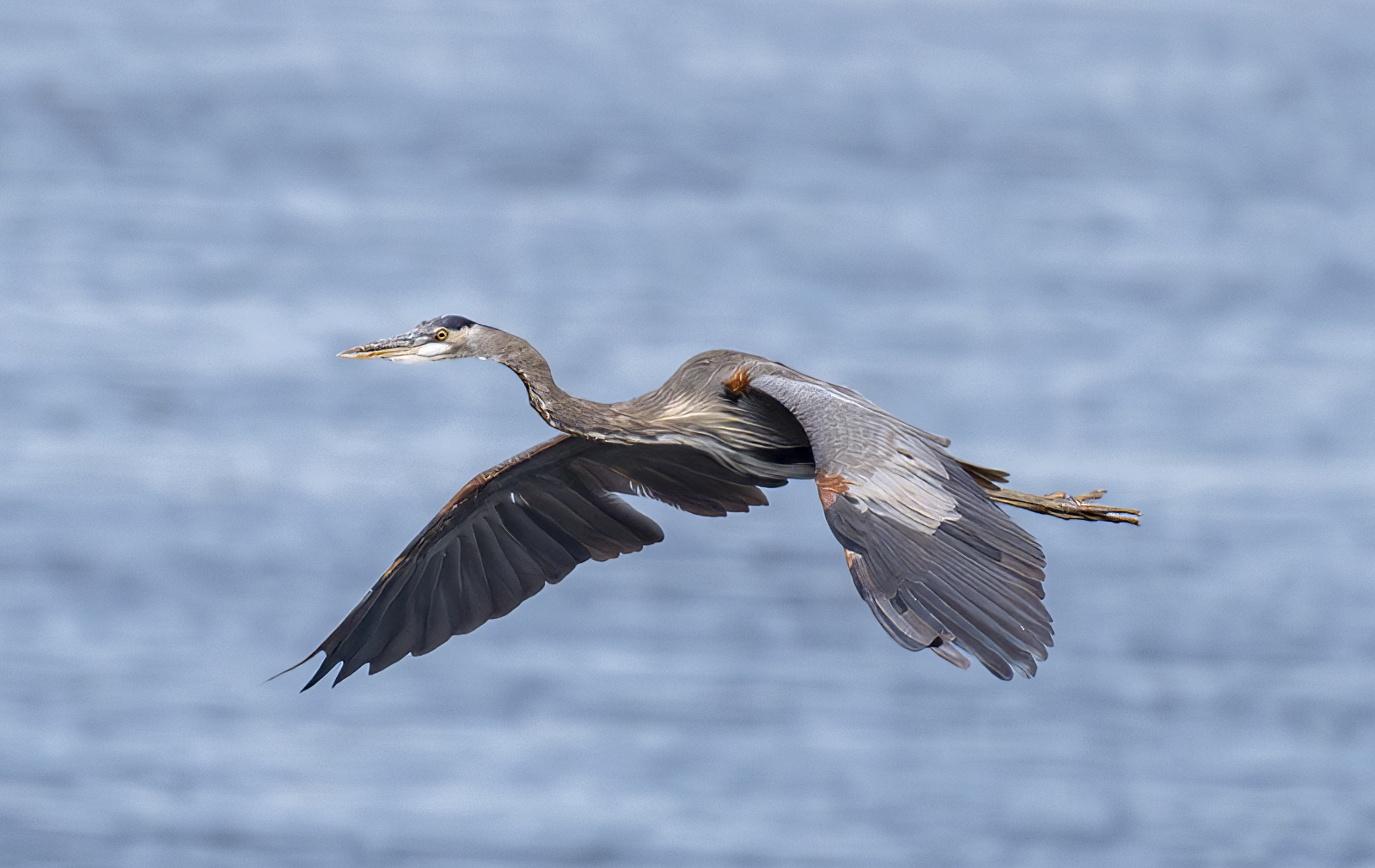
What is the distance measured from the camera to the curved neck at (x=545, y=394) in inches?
266

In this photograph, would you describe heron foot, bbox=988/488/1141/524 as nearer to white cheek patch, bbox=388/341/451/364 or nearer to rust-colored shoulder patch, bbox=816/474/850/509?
rust-colored shoulder patch, bbox=816/474/850/509

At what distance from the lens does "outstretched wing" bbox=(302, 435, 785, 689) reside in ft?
22.8

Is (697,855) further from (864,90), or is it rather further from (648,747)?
(864,90)

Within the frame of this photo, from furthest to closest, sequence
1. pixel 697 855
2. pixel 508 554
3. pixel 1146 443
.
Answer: pixel 1146 443 → pixel 697 855 → pixel 508 554

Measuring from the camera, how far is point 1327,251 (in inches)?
715

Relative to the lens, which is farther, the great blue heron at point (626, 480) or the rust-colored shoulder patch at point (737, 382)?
the rust-colored shoulder patch at point (737, 382)

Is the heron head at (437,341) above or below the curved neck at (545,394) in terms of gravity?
above

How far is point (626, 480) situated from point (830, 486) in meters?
1.83

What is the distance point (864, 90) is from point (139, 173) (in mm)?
7496

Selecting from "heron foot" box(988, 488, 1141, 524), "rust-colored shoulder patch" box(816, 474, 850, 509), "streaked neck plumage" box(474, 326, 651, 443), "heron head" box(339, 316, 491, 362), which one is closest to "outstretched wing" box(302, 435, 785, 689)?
"streaked neck plumage" box(474, 326, 651, 443)

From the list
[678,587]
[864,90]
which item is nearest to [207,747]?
[678,587]

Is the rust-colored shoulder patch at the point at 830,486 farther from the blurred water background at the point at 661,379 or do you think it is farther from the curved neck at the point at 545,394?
the blurred water background at the point at 661,379

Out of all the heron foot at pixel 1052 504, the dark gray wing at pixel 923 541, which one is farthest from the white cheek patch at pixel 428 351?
the heron foot at pixel 1052 504

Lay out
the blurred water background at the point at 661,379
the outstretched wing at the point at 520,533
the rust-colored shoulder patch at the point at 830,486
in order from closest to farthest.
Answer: the rust-colored shoulder patch at the point at 830,486, the outstretched wing at the point at 520,533, the blurred water background at the point at 661,379
